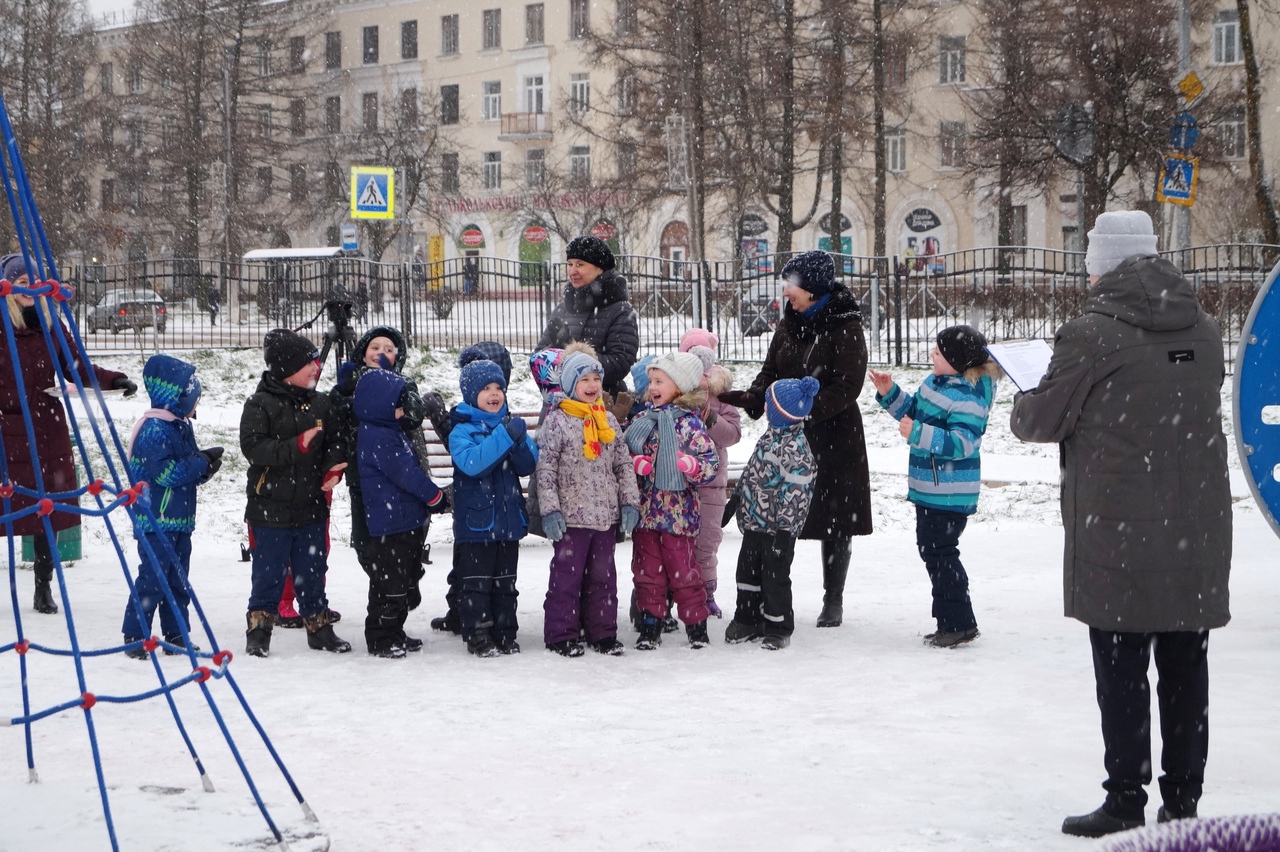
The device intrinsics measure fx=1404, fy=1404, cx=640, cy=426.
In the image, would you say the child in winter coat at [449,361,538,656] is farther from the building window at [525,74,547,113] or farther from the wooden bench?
the building window at [525,74,547,113]

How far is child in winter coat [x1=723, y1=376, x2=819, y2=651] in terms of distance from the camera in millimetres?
6215

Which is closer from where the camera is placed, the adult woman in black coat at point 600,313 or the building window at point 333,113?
the adult woman in black coat at point 600,313

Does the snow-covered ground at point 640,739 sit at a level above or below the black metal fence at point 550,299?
below

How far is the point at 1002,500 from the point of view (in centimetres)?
1059

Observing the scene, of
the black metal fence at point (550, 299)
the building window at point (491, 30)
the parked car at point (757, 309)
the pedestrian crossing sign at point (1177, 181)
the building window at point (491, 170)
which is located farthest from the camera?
the building window at point (491, 30)

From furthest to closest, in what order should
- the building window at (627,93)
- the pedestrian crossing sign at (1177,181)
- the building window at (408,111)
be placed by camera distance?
1. the building window at (408,111)
2. the building window at (627,93)
3. the pedestrian crossing sign at (1177,181)

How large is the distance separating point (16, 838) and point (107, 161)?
38704 mm

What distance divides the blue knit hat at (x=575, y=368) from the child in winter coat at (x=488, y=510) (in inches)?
10.7

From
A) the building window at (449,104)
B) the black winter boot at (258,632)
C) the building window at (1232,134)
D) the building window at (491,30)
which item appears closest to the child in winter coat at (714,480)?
the black winter boot at (258,632)

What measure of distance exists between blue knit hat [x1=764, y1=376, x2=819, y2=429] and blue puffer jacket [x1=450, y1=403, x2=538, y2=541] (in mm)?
1076

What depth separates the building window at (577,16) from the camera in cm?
5069

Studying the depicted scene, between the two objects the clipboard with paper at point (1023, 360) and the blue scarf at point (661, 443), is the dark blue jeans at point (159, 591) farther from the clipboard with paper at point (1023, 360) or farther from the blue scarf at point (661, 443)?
the clipboard with paper at point (1023, 360)

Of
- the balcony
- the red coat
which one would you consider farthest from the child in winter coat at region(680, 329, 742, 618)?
the balcony

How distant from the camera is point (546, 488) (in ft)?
20.0
